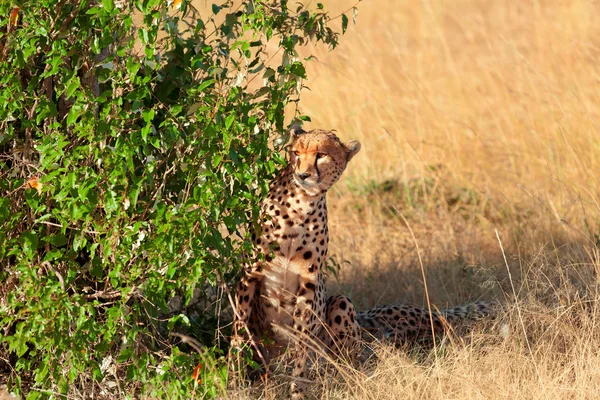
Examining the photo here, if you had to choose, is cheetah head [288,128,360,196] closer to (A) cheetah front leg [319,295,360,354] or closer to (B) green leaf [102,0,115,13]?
(A) cheetah front leg [319,295,360,354]

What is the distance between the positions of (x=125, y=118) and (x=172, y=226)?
385 millimetres

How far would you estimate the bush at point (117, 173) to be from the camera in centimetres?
301

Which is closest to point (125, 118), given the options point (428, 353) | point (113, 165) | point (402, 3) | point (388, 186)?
point (113, 165)

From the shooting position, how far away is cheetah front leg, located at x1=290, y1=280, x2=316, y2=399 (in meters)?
3.74

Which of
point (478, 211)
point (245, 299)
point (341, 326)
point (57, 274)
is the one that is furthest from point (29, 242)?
point (478, 211)

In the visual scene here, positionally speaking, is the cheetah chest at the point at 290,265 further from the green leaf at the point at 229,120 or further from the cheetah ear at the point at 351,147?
the green leaf at the point at 229,120

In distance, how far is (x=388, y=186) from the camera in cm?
638

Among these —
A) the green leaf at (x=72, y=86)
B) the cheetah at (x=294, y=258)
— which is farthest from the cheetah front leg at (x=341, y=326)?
the green leaf at (x=72, y=86)

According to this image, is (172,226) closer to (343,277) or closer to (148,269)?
(148,269)

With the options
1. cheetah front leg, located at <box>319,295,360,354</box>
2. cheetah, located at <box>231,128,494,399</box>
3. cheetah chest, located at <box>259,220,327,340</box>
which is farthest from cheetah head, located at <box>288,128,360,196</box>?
cheetah front leg, located at <box>319,295,360,354</box>

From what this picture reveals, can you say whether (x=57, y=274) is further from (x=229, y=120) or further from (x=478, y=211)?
(x=478, y=211)

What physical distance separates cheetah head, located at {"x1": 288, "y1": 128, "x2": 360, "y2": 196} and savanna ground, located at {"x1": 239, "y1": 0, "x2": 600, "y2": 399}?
0.54 metres

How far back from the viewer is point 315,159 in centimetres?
376

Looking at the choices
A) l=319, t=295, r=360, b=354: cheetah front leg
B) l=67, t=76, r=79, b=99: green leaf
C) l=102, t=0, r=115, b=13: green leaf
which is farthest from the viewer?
l=319, t=295, r=360, b=354: cheetah front leg
